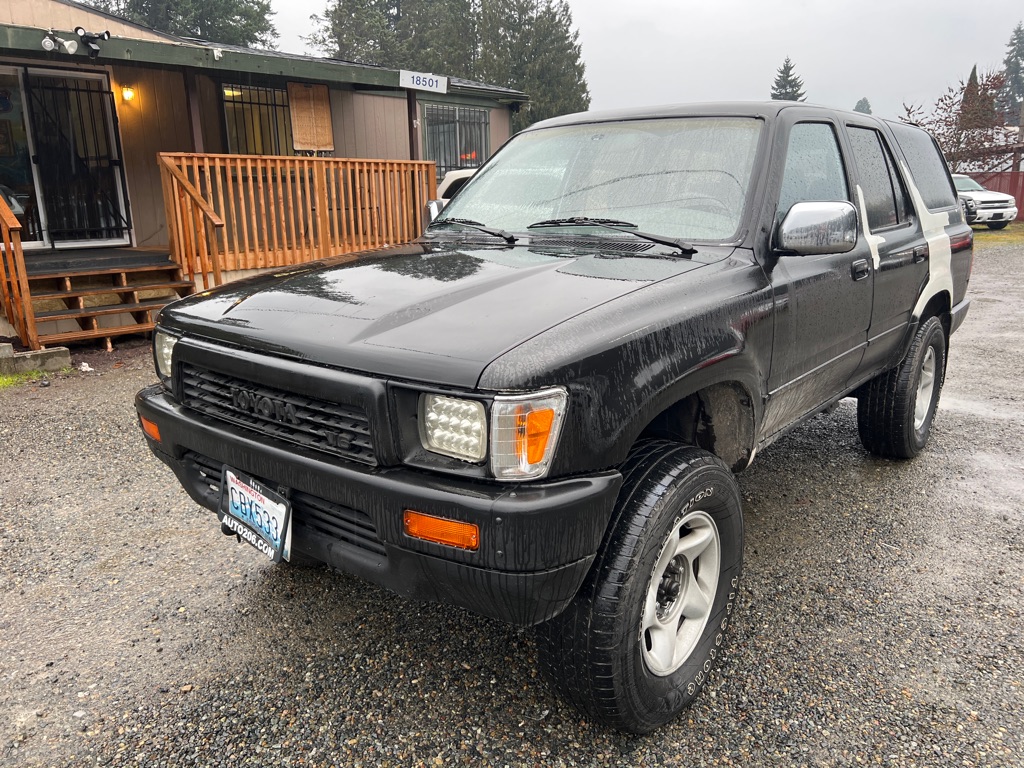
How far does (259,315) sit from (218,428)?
37cm

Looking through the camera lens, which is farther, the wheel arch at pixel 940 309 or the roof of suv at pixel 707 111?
the wheel arch at pixel 940 309

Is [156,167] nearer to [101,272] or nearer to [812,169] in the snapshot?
[101,272]

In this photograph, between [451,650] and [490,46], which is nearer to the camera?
[451,650]

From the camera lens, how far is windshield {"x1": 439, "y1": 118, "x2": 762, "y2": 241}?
9.06 feet

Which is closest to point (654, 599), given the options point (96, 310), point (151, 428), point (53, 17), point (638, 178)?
point (638, 178)

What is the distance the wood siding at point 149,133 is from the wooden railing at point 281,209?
144cm

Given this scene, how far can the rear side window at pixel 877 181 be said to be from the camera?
3.48m

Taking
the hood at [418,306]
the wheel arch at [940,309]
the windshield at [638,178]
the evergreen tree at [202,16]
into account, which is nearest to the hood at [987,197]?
the wheel arch at [940,309]

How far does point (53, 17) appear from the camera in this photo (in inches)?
376

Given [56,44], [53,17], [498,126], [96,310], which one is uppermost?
[53,17]

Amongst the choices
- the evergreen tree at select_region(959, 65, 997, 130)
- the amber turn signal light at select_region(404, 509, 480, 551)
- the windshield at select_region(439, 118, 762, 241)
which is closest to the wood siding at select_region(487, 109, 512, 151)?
the windshield at select_region(439, 118, 762, 241)

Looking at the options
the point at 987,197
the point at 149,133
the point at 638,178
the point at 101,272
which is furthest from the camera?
the point at 987,197

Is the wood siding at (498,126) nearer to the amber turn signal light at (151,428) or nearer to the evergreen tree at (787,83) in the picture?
the amber turn signal light at (151,428)

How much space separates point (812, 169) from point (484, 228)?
1.40 meters
